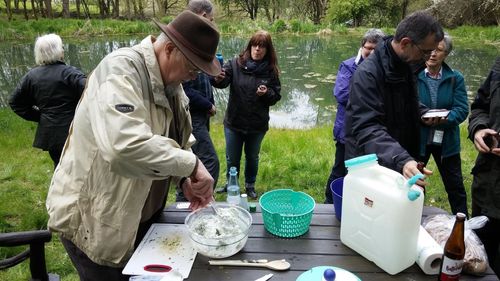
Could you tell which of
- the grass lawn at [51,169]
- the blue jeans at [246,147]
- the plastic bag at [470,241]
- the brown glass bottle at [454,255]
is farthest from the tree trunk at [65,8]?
the brown glass bottle at [454,255]

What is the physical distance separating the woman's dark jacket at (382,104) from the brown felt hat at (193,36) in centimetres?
103

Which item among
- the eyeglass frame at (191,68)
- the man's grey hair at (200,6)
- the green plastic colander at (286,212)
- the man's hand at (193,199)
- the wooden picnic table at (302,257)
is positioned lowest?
the wooden picnic table at (302,257)

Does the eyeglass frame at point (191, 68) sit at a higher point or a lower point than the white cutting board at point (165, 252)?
higher

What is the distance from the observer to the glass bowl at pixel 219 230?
1.69 m

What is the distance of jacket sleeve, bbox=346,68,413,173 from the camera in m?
2.15

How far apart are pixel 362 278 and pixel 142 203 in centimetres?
96

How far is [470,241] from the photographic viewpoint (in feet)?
5.48

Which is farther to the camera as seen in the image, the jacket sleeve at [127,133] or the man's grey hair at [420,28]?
the man's grey hair at [420,28]

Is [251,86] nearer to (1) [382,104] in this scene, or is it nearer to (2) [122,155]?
(1) [382,104]

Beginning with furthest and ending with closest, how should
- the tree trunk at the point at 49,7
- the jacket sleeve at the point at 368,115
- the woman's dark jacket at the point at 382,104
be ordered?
1. the tree trunk at the point at 49,7
2. the woman's dark jacket at the point at 382,104
3. the jacket sleeve at the point at 368,115

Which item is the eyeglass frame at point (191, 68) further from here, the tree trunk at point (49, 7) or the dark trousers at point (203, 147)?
the tree trunk at point (49, 7)

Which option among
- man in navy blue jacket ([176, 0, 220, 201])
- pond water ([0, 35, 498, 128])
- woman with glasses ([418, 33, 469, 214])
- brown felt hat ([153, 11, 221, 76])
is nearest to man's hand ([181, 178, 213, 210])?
brown felt hat ([153, 11, 221, 76])

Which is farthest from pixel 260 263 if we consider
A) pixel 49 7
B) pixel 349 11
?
pixel 49 7

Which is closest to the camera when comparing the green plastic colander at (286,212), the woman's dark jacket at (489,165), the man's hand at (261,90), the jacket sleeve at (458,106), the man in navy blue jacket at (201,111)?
the green plastic colander at (286,212)
